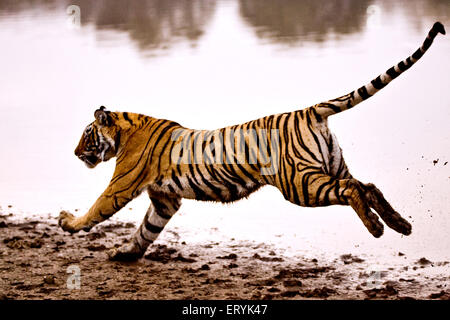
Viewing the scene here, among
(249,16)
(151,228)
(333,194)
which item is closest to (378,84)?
(333,194)

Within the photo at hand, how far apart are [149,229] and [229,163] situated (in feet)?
2.84

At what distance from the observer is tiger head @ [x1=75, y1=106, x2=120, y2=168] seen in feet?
20.2

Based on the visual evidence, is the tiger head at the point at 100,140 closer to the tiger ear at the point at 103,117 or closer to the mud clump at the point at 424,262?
the tiger ear at the point at 103,117

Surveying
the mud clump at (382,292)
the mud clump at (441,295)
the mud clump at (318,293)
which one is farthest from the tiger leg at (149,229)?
the mud clump at (441,295)

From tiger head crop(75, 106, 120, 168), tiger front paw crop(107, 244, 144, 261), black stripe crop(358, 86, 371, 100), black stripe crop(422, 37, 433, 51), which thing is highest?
black stripe crop(422, 37, 433, 51)

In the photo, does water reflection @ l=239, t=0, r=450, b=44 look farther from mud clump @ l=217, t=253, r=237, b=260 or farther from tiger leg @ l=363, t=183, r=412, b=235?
→ tiger leg @ l=363, t=183, r=412, b=235

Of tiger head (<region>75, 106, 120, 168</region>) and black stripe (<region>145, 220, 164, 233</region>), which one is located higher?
tiger head (<region>75, 106, 120, 168</region>)

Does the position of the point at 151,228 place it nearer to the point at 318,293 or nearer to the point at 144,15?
the point at 318,293

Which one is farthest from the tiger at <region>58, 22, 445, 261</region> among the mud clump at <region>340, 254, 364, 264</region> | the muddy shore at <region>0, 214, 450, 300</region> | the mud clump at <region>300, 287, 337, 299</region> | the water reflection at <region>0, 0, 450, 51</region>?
the water reflection at <region>0, 0, 450, 51</region>

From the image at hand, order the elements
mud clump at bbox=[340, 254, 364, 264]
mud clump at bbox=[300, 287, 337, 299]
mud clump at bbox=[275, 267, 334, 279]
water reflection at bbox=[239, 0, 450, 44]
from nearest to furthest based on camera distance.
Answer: mud clump at bbox=[300, 287, 337, 299] < mud clump at bbox=[275, 267, 334, 279] < mud clump at bbox=[340, 254, 364, 264] < water reflection at bbox=[239, 0, 450, 44]

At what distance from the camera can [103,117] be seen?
6152 millimetres
